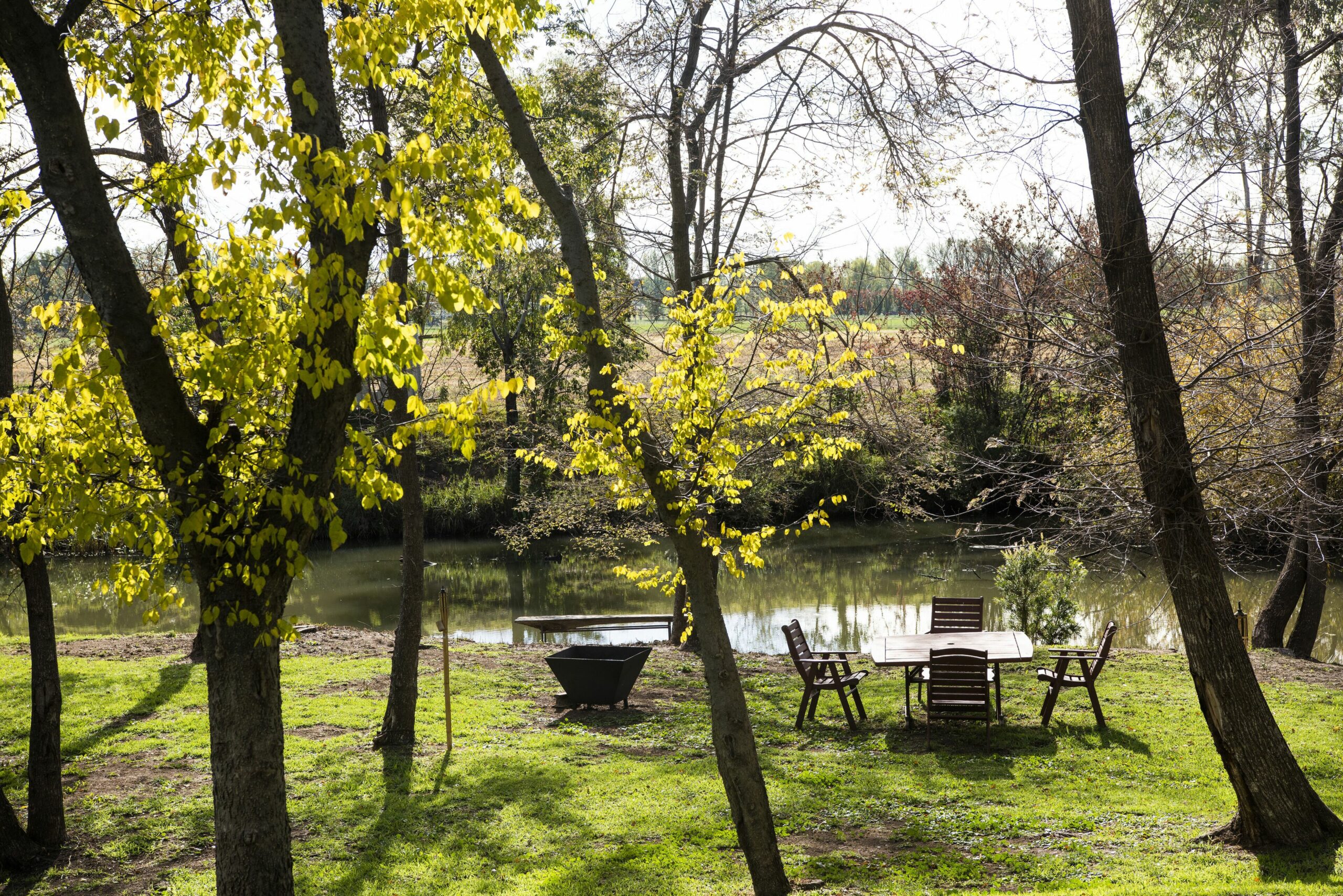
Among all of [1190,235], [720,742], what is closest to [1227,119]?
[1190,235]

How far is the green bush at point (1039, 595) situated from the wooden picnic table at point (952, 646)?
11.6 ft

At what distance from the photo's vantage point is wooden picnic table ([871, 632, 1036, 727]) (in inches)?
368

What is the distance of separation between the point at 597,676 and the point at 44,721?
5338 millimetres

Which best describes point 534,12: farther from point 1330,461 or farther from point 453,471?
point 453,471

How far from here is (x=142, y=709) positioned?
9.95m

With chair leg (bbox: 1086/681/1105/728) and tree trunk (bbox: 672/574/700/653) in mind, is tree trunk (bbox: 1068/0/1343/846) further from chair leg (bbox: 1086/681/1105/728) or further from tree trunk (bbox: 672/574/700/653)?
tree trunk (bbox: 672/574/700/653)

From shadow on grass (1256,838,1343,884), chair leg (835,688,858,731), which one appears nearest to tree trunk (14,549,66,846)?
chair leg (835,688,858,731)

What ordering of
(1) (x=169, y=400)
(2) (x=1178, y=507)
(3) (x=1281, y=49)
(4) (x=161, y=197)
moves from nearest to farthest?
(1) (x=169, y=400), (4) (x=161, y=197), (2) (x=1178, y=507), (3) (x=1281, y=49)

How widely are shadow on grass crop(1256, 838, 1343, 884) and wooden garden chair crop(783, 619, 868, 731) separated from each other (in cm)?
424

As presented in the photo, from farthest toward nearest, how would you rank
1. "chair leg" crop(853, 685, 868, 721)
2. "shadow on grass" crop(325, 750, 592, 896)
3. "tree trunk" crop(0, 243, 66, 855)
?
1. "chair leg" crop(853, 685, 868, 721)
2. "shadow on grass" crop(325, 750, 592, 896)
3. "tree trunk" crop(0, 243, 66, 855)

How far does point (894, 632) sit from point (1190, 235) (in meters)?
12.1

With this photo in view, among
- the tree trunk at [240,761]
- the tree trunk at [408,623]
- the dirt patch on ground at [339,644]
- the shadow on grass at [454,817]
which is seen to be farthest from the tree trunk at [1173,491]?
the dirt patch on ground at [339,644]

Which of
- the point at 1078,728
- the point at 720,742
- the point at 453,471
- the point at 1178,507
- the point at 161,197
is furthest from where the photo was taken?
the point at 453,471

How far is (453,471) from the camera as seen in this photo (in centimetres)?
3047
